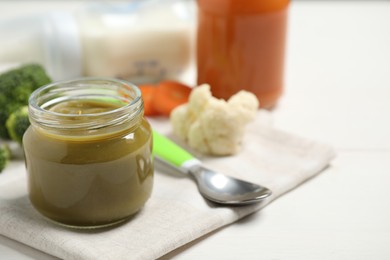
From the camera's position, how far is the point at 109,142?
1075mm

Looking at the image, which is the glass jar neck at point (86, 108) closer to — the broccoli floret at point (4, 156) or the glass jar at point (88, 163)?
the glass jar at point (88, 163)

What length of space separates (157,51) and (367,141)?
2.01 feet

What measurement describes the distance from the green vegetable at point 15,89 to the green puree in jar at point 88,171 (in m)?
0.34

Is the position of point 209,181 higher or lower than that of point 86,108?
lower

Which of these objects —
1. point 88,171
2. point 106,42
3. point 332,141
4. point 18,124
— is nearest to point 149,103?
point 106,42

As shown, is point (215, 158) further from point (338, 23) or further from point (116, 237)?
→ point (338, 23)

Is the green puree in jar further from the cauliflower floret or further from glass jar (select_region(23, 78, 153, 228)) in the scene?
the cauliflower floret

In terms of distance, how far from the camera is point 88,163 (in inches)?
41.6

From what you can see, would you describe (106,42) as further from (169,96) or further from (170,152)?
(170,152)

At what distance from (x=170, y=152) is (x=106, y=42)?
0.51 meters

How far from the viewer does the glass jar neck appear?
3.50 ft

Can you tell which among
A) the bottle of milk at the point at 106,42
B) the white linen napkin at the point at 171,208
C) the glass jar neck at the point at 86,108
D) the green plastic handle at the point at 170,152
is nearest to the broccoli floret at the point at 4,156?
the white linen napkin at the point at 171,208

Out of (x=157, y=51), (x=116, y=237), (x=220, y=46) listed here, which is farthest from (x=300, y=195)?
(x=157, y=51)

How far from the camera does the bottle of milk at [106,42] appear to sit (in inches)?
68.0
